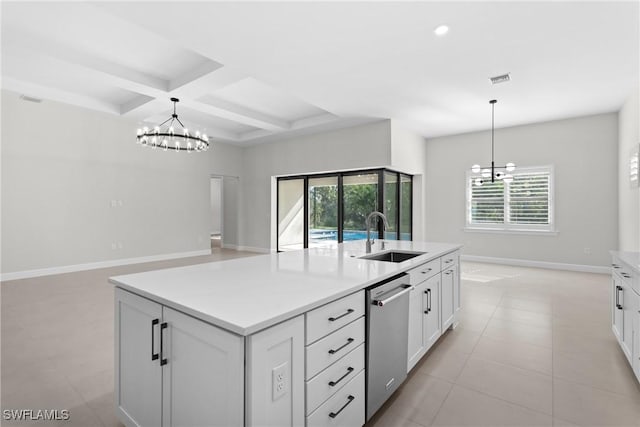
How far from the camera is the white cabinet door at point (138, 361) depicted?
1.39 m

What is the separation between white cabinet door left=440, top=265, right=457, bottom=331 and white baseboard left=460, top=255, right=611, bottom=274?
437cm

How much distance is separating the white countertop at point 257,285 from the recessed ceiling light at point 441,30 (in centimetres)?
215

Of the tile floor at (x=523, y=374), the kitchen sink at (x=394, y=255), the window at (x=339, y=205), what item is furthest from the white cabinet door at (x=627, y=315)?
the window at (x=339, y=205)

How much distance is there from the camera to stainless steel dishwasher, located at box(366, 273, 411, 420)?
164 centimetres

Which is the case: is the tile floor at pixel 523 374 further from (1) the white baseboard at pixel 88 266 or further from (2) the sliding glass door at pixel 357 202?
(1) the white baseboard at pixel 88 266

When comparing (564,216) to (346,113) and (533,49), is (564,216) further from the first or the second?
(346,113)

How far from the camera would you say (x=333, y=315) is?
1.40 metres

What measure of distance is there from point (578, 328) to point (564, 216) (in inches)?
145

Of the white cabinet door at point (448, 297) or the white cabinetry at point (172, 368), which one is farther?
the white cabinet door at point (448, 297)

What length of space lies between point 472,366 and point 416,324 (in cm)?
64

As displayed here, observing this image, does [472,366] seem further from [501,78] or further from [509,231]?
[509,231]

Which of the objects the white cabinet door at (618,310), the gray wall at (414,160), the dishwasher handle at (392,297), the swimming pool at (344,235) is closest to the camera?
the dishwasher handle at (392,297)

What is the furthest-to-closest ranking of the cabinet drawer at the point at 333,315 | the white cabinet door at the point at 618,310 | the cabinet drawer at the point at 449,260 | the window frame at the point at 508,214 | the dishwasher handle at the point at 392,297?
the window frame at the point at 508,214 → the cabinet drawer at the point at 449,260 → the white cabinet door at the point at 618,310 → the dishwasher handle at the point at 392,297 → the cabinet drawer at the point at 333,315

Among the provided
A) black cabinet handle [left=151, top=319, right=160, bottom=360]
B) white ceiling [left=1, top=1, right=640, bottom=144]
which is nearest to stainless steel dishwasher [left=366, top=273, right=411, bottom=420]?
black cabinet handle [left=151, top=319, right=160, bottom=360]
